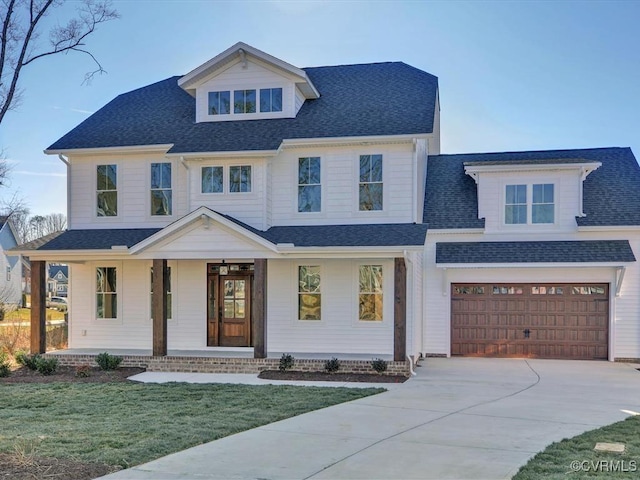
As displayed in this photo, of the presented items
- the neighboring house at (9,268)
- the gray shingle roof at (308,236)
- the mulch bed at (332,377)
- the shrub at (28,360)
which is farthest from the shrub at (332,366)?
the neighboring house at (9,268)

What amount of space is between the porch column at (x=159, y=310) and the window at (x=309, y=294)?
3.60 metres

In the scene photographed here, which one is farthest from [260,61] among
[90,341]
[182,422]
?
[182,422]

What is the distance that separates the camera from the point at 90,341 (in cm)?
1786

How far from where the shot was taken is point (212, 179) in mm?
16812

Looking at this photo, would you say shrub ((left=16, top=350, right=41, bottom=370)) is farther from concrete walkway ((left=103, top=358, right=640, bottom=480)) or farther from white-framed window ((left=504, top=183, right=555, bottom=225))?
white-framed window ((left=504, top=183, right=555, bottom=225))

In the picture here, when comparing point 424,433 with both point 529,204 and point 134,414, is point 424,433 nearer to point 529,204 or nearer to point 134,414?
point 134,414

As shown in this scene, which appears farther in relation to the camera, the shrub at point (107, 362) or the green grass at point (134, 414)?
the shrub at point (107, 362)

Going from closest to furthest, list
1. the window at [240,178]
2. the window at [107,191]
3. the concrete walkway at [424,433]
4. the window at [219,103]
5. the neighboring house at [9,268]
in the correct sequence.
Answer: the concrete walkway at [424,433]
the window at [240,178]
the window at [219,103]
the window at [107,191]
the neighboring house at [9,268]

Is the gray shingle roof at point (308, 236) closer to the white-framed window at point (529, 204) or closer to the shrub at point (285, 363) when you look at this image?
the shrub at point (285, 363)

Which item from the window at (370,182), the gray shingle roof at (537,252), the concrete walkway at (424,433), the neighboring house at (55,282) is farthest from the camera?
the neighboring house at (55,282)

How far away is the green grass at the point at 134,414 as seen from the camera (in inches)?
301

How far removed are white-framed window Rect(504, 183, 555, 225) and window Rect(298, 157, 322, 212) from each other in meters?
5.80

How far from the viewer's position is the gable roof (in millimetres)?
17734

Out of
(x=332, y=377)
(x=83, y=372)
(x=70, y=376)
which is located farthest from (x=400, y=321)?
(x=70, y=376)
